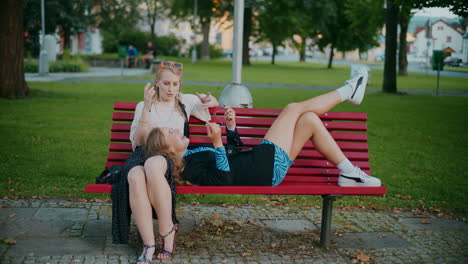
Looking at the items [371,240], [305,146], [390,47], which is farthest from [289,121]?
[390,47]

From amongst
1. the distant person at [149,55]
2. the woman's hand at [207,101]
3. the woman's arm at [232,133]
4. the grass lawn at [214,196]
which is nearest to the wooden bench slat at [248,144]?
the woman's arm at [232,133]

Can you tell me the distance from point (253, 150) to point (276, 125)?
0.92ft

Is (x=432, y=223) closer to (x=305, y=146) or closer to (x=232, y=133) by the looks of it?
(x=305, y=146)

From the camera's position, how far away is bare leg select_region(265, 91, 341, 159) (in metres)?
4.38

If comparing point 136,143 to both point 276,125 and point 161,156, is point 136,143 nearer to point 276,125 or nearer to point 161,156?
point 161,156

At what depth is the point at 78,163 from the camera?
7.33 meters

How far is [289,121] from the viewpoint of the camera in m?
Answer: 4.40

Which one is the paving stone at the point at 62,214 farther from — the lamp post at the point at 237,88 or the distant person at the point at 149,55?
the distant person at the point at 149,55

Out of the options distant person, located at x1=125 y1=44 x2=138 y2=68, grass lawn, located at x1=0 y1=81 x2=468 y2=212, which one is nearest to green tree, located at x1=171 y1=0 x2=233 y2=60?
distant person, located at x1=125 y1=44 x2=138 y2=68

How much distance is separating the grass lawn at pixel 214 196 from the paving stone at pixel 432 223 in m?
0.45

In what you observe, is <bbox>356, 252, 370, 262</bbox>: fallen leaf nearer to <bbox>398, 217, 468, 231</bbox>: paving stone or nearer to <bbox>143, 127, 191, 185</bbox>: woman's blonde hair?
<bbox>398, 217, 468, 231</bbox>: paving stone

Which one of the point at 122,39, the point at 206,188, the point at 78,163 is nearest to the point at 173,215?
the point at 206,188

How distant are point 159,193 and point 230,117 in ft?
3.04

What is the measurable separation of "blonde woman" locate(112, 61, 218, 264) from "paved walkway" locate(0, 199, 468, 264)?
256 mm
